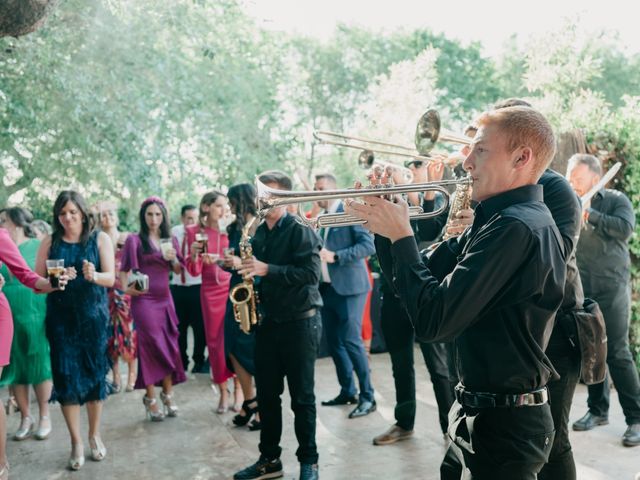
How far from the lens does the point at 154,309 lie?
20.5 ft

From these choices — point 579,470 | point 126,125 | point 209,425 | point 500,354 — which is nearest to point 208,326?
point 209,425

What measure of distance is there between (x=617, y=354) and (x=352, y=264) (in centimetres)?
256

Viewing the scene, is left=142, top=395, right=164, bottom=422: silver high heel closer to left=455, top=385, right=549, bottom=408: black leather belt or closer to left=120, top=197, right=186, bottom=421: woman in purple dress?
left=120, top=197, right=186, bottom=421: woman in purple dress

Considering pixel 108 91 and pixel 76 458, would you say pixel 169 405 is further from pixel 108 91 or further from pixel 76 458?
pixel 108 91

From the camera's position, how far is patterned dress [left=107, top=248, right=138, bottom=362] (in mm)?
6578

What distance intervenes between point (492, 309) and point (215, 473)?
326 centimetres

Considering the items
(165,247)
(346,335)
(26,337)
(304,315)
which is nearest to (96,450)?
(26,337)

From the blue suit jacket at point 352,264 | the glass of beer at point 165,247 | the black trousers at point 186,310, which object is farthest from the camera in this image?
the black trousers at point 186,310

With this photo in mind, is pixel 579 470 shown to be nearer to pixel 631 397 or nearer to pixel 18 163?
pixel 631 397

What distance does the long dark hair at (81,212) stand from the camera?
5023 millimetres

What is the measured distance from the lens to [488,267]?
2102 mm

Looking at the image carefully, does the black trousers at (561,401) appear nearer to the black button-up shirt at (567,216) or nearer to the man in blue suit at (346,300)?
the black button-up shirt at (567,216)

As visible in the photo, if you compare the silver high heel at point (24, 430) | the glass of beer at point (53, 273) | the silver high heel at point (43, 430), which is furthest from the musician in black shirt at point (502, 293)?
the silver high heel at point (24, 430)

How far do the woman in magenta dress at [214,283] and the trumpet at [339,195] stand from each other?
3005 millimetres
